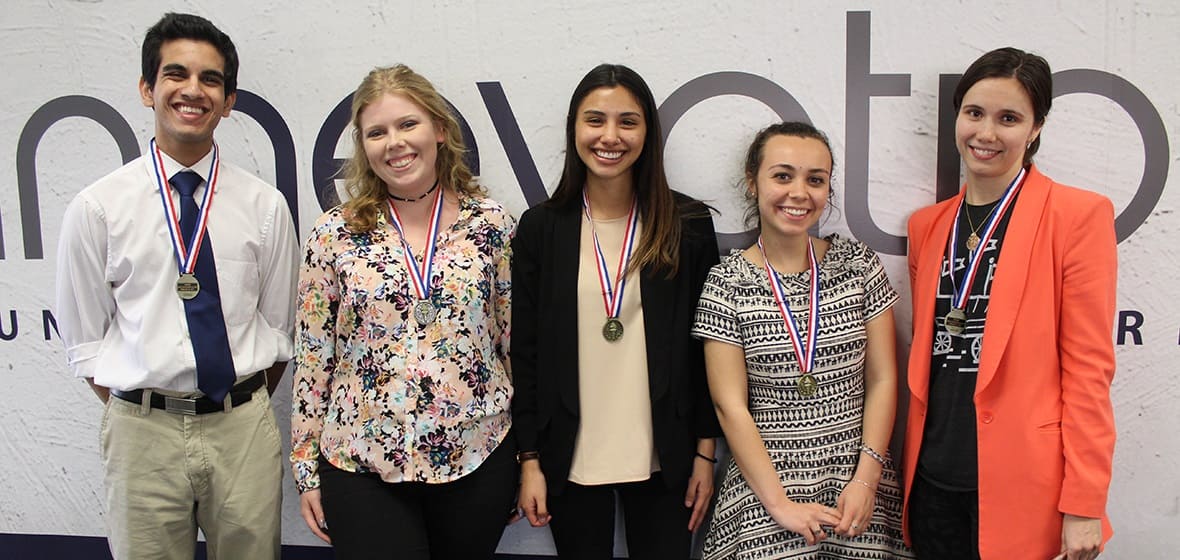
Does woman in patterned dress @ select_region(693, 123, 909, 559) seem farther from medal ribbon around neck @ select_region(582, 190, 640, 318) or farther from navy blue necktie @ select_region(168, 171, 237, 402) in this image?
navy blue necktie @ select_region(168, 171, 237, 402)

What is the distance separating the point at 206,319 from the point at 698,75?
1.61 m

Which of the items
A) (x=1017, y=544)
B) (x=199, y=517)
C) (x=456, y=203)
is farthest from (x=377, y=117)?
(x=1017, y=544)

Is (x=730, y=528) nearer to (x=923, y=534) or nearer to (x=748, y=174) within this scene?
(x=923, y=534)

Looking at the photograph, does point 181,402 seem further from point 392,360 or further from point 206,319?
point 392,360

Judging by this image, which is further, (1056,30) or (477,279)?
(1056,30)

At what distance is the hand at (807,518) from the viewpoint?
1848 mm

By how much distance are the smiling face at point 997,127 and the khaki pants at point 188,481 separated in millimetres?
2094

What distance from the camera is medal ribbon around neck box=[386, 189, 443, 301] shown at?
187 cm

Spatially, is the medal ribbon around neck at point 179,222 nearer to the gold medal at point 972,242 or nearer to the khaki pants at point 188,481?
the khaki pants at point 188,481

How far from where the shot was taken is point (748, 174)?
2068mm

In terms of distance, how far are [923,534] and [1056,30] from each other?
60.9 inches

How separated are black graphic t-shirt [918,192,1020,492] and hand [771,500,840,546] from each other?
291 mm

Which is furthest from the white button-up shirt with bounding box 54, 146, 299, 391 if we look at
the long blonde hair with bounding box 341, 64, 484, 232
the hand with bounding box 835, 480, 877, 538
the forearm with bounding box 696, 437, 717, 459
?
the hand with bounding box 835, 480, 877, 538

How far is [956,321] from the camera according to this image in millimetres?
1866
